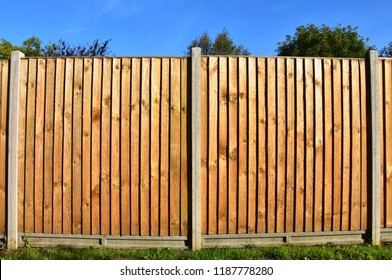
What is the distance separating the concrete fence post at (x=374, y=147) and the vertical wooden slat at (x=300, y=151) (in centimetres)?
95

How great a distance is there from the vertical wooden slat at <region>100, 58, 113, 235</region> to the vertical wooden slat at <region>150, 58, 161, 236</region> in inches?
23.3

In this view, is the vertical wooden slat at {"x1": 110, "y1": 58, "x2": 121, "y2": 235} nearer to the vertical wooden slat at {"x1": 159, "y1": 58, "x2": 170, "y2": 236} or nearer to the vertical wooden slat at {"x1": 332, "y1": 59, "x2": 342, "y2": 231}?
the vertical wooden slat at {"x1": 159, "y1": 58, "x2": 170, "y2": 236}

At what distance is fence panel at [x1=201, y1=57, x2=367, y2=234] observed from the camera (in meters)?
3.96

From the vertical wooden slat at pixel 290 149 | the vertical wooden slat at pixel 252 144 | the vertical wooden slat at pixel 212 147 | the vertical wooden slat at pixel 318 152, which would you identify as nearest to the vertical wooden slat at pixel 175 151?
the vertical wooden slat at pixel 212 147

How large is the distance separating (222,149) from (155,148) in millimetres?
913

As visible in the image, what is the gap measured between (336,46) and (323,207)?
13.8 meters

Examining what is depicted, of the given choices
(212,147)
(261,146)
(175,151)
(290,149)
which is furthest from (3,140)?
(290,149)

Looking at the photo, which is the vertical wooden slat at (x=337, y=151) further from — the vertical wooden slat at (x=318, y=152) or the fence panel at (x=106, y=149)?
the fence panel at (x=106, y=149)

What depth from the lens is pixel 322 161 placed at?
159 inches

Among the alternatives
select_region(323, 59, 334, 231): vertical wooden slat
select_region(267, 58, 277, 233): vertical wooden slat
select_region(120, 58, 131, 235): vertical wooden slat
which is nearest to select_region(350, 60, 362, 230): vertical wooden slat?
select_region(323, 59, 334, 231): vertical wooden slat

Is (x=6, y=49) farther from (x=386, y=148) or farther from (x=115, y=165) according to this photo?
(x=386, y=148)

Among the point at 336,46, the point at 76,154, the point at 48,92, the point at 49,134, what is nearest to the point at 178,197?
the point at 76,154

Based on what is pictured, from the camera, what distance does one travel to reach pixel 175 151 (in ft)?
13.0

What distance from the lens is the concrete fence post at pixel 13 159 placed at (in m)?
3.97
